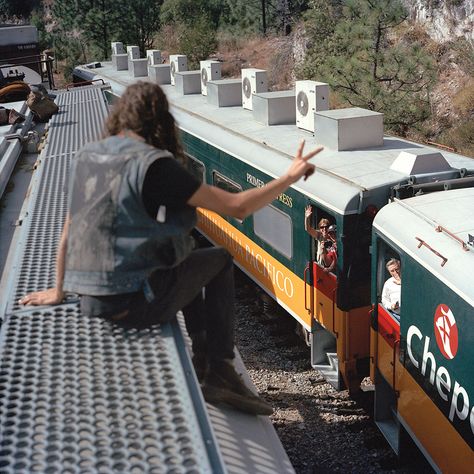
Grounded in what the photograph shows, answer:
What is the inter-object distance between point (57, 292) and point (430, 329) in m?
3.51

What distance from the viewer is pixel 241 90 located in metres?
13.6

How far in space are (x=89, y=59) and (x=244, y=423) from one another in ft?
136

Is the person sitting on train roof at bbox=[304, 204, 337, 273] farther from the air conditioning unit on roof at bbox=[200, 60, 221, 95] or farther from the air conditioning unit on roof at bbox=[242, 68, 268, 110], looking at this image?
the air conditioning unit on roof at bbox=[200, 60, 221, 95]

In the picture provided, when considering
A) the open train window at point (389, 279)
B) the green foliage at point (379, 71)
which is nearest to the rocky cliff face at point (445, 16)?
the green foliage at point (379, 71)

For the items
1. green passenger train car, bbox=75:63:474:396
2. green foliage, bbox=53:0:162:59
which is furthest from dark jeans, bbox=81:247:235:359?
green foliage, bbox=53:0:162:59

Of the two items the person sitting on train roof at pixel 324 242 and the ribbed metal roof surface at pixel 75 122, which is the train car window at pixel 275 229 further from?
the ribbed metal roof surface at pixel 75 122

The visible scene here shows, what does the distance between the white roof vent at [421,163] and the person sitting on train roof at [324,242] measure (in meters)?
0.98

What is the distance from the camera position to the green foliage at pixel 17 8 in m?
57.9

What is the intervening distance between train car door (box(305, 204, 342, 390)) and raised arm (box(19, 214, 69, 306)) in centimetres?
478

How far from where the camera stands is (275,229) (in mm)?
9422

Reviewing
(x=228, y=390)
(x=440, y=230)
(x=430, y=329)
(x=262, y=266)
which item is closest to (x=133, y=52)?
(x=262, y=266)

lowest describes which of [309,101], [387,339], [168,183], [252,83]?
[387,339]

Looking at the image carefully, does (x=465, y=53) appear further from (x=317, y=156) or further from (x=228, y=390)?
(x=228, y=390)

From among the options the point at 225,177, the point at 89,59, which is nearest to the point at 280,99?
the point at 225,177
